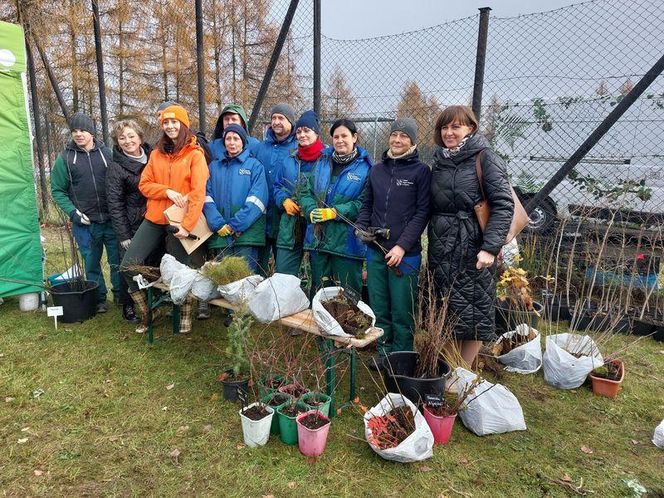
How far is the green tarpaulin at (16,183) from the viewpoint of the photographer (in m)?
4.24

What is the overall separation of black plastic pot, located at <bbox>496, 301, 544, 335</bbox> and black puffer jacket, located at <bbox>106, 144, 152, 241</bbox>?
3.15m

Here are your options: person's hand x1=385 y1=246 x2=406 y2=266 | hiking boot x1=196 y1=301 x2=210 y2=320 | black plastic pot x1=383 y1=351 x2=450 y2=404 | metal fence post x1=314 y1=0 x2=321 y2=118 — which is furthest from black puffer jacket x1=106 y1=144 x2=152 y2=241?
black plastic pot x1=383 y1=351 x2=450 y2=404

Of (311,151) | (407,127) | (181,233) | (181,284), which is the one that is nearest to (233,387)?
(181,284)

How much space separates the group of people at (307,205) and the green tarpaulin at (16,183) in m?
0.52

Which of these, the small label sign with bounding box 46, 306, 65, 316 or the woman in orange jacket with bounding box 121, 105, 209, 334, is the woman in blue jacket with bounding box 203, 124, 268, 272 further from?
the small label sign with bounding box 46, 306, 65, 316

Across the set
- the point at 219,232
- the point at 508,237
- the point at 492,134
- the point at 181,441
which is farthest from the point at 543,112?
the point at 181,441

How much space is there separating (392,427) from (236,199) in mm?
2166

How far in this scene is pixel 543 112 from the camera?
6.12m

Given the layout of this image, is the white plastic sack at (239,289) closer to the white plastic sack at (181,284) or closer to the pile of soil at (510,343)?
the white plastic sack at (181,284)

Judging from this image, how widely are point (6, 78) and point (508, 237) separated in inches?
179

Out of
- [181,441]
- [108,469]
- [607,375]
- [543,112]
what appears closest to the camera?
[108,469]

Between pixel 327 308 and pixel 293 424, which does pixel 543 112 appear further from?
pixel 293 424

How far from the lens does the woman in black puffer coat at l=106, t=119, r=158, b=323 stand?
396 cm

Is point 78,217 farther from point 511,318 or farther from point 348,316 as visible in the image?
point 511,318
